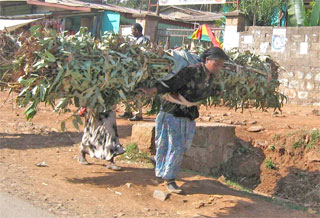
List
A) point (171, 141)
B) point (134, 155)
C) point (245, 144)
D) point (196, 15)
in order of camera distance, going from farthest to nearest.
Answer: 1. point (196, 15)
2. point (245, 144)
3. point (134, 155)
4. point (171, 141)

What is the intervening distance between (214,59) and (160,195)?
5.17ft

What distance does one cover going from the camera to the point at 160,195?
175 inches

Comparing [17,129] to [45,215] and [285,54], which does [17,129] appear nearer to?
[45,215]

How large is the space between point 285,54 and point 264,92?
21.4 ft

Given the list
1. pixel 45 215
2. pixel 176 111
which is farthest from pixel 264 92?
pixel 45 215

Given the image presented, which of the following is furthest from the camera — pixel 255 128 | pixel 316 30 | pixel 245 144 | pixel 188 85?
pixel 316 30

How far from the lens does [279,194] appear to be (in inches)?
284

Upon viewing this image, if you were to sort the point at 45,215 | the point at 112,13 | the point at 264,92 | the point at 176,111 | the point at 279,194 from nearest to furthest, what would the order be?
1. the point at 45,215
2. the point at 176,111
3. the point at 264,92
4. the point at 279,194
5. the point at 112,13

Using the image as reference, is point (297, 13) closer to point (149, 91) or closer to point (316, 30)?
point (316, 30)

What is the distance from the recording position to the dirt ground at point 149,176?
13.8 ft

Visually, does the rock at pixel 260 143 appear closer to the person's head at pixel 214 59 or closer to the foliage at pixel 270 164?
the foliage at pixel 270 164

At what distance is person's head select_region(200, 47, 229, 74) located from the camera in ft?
14.1

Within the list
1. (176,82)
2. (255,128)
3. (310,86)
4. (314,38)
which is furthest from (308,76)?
(176,82)

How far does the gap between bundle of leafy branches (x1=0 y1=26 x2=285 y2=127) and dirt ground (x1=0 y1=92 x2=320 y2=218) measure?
0.90m
